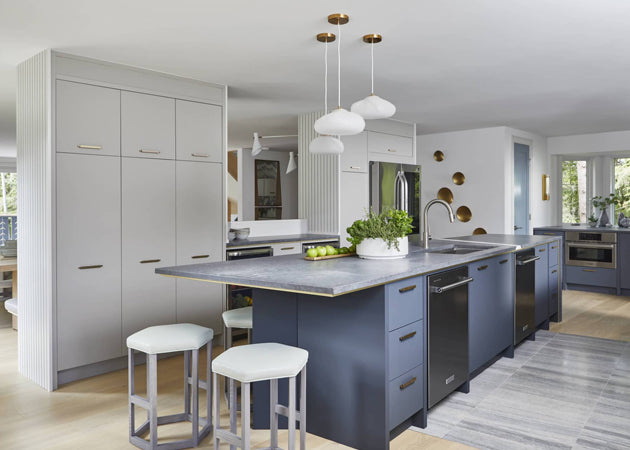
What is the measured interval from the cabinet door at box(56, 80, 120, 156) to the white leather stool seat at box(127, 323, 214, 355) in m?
1.69

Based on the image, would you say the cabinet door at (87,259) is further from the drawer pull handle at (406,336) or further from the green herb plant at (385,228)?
the drawer pull handle at (406,336)

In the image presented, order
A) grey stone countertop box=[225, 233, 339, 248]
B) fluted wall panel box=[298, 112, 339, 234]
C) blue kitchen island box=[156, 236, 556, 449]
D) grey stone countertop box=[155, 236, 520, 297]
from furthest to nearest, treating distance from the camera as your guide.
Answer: fluted wall panel box=[298, 112, 339, 234]
grey stone countertop box=[225, 233, 339, 248]
blue kitchen island box=[156, 236, 556, 449]
grey stone countertop box=[155, 236, 520, 297]

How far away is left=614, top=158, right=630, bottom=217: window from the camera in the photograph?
7965 mm

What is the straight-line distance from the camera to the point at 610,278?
680 cm

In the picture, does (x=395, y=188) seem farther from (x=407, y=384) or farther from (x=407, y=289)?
(x=407, y=384)

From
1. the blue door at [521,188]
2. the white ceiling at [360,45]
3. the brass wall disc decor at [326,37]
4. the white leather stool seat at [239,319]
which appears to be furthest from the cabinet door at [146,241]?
the blue door at [521,188]

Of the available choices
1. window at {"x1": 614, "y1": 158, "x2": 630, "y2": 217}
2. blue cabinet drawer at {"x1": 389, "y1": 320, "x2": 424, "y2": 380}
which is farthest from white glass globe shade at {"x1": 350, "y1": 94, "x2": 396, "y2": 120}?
window at {"x1": 614, "y1": 158, "x2": 630, "y2": 217}

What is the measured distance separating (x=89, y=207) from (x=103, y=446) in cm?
172

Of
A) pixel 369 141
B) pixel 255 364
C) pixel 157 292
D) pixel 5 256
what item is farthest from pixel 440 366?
pixel 5 256

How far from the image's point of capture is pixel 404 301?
254cm

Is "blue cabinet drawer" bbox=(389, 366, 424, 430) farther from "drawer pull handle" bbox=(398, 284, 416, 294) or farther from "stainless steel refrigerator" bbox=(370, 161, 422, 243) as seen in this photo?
"stainless steel refrigerator" bbox=(370, 161, 422, 243)

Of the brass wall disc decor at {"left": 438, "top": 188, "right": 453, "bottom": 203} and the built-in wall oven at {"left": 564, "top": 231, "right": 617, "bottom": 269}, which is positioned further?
the brass wall disc decor at {"left": 438, "top": 188, "right": 453, "bottom": 203}

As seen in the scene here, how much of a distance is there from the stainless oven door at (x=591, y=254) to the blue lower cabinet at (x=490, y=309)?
145 inches

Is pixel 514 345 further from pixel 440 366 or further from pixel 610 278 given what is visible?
pixel 610 278
